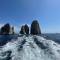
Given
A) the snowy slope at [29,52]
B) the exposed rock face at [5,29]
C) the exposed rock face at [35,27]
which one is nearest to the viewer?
the snowy slope at [29,52]

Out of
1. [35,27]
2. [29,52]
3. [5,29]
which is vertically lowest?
[29,52]

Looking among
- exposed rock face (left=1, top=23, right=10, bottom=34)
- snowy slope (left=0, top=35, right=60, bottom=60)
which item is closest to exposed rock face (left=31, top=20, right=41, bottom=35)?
exposed rock face (left=1, top=23, right=10, bottom=34)

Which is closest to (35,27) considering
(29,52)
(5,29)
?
(5,29)

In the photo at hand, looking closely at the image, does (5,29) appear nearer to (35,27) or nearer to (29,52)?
(35,27)

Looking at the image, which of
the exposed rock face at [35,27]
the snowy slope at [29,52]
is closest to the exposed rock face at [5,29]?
the exposed rock face at [35,27]

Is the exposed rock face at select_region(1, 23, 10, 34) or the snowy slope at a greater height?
the exposed rock face at select_region(1, 23, 10, 34)

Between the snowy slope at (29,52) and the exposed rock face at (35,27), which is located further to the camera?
the exposed rock face at (35,27)

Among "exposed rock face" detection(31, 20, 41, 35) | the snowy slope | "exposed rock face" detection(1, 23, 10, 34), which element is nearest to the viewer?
the snowy slope

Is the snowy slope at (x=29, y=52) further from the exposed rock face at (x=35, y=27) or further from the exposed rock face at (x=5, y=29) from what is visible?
the exposed rock face at (x=5, y=29)

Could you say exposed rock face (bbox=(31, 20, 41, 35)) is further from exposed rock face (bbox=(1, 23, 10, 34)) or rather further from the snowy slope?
the snowy slope

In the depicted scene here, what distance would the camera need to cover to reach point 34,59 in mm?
12094

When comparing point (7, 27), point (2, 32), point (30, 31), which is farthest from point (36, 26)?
point (2, 32)

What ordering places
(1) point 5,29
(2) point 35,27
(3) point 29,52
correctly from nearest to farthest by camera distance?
(3) point 29,52
(2) point 35,27
(1) point 5,29

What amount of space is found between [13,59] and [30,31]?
416 ft
